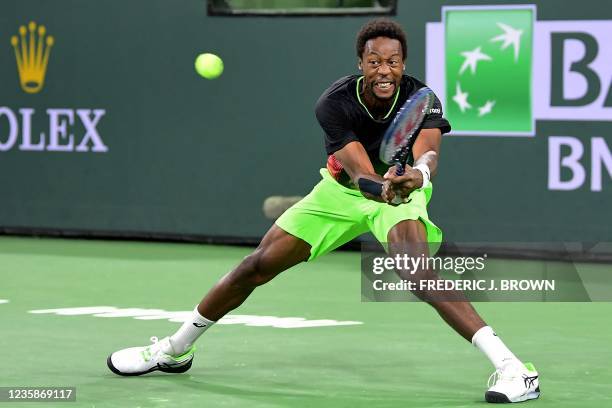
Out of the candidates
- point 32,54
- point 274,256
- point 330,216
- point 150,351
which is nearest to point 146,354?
point 150,351

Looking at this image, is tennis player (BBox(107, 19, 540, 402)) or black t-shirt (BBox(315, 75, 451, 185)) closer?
tennis player (BBox(107, 19, 540, 402))

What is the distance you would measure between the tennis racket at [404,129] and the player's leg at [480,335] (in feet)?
1.18

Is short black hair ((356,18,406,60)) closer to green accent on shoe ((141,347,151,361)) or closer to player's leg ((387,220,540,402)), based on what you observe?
player's leg ((387,220,540,402))

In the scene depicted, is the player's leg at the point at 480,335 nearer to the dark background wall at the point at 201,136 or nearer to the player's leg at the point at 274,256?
the player's leg at the point at 274,256

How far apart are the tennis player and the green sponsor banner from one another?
5117 mm

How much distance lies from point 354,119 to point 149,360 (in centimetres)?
142

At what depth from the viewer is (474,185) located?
40.4 ft

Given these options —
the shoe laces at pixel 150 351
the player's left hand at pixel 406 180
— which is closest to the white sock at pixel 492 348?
the player's left hand at pixel 406 180

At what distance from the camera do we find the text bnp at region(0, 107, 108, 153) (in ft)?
44.8

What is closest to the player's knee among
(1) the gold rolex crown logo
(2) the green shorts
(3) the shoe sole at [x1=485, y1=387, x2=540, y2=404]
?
(2) the green shorts

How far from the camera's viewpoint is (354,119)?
→ 6809 millimetres

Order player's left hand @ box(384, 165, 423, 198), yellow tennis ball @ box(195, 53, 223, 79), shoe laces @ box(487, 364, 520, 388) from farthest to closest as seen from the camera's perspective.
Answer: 1. yellow tennis ball @ box(195, 53, 223, 79)
2. shoe laces @ box(487, 364, 520, 388)
3. player's left hand @ box(384, 165, 423, 198)

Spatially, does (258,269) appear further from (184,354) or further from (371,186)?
(371,186)

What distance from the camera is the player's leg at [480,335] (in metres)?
6.37
